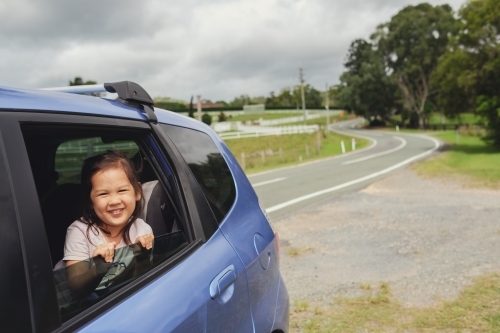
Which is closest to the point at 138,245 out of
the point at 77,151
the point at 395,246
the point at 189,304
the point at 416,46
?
the point at 189,304

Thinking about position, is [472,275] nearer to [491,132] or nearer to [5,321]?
[5,321]

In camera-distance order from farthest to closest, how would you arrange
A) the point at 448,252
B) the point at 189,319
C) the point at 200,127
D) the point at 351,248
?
1. the point at 351,248
2. the point at 448,252
3. the point at 200,127
4. the point at 189,319

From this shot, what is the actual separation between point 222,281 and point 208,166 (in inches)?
27.1

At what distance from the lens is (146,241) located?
5.91 ft

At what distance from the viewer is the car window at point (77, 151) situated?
7.20ft

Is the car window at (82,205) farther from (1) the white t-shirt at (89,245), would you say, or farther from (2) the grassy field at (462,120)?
(2) the grassy field at (462,120)

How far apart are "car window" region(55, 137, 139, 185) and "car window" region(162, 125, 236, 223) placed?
0.77 ft

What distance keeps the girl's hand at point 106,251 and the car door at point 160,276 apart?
0.58ft

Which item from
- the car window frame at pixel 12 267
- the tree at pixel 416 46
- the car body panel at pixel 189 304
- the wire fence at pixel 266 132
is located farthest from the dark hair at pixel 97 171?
the tree at pixel 416 46

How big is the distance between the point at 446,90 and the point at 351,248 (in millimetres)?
21357

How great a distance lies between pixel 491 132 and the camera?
78.2 feet

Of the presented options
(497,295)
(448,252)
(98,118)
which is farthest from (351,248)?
(98,118)

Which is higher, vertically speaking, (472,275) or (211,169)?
(211,169)

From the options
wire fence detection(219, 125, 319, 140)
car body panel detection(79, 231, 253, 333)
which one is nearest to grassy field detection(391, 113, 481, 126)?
wire fence detection(219, 125, 319, 140)
